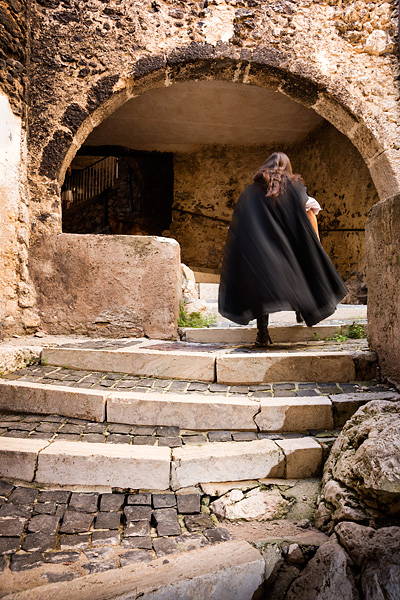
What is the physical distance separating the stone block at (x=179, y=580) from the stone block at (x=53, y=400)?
1046 millimetres

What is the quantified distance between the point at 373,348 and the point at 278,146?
7050mm

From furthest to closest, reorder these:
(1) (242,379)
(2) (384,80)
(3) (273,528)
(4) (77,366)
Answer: (2) (384,80) < (4) (77,366) < (1) (242,379) < (3) (273,528)

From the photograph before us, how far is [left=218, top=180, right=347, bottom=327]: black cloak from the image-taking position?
10.7 feet

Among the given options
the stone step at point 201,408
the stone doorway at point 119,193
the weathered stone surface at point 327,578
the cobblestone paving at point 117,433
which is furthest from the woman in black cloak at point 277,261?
the stone doorway at point 119,193

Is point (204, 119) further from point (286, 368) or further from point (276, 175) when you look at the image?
point (286, 368)

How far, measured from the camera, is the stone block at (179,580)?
1324 mm

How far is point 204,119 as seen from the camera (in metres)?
7.63

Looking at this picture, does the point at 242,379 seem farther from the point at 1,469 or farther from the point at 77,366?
the point at 1,469

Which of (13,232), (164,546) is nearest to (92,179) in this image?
(13,232)

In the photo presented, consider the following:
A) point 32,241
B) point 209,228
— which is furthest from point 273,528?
point 209,228

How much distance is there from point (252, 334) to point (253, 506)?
2058 millimetres

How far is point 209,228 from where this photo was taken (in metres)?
8.95

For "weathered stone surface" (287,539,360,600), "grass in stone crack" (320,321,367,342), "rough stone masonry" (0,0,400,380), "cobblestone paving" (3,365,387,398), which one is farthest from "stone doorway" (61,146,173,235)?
"weathered stone surface" (287,539,360,600)

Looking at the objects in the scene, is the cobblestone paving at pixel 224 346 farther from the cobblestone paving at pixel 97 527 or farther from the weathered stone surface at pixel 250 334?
the cobblestone paving at pixel 97 527
